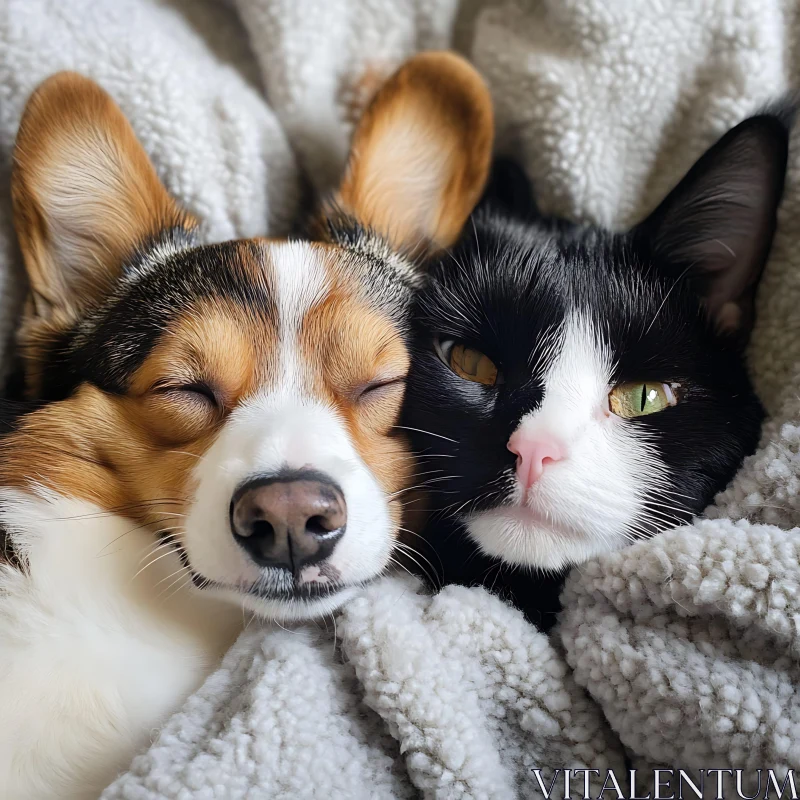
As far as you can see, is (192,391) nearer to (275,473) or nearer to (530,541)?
(275,473)

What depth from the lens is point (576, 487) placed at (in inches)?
39.5

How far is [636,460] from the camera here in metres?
1.05

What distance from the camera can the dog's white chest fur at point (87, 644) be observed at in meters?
0.98

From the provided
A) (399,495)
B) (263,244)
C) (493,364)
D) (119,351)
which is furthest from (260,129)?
(399,495)

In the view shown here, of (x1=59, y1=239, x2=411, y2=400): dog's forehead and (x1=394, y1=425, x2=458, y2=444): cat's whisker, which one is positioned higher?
(x1=59, y1=239, x2=411, y2=400): dog's forehead

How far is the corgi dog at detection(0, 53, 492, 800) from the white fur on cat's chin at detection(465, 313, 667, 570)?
0.17 m

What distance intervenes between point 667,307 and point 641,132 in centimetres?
46

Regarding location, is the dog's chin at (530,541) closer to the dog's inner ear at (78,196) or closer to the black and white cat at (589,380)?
the black and white cat at (589,380)

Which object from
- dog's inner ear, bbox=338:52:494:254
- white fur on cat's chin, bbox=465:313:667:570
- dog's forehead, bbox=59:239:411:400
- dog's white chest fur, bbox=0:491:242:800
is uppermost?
dog's inner ear, bbox=338:52:494:254

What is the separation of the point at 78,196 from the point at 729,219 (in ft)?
3.66

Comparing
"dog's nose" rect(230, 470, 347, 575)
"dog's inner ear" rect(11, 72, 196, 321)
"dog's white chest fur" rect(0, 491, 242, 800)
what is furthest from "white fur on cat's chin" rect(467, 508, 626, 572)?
"dog's inner ear" rect(11, 72, 196, 321)

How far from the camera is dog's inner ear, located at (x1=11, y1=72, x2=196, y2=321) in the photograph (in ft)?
4.09

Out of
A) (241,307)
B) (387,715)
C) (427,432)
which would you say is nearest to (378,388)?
(427,432)

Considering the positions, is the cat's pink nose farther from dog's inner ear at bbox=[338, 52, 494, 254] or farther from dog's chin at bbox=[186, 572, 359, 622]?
dog's inner ear at bbox=[338, 52, 494, 254]
